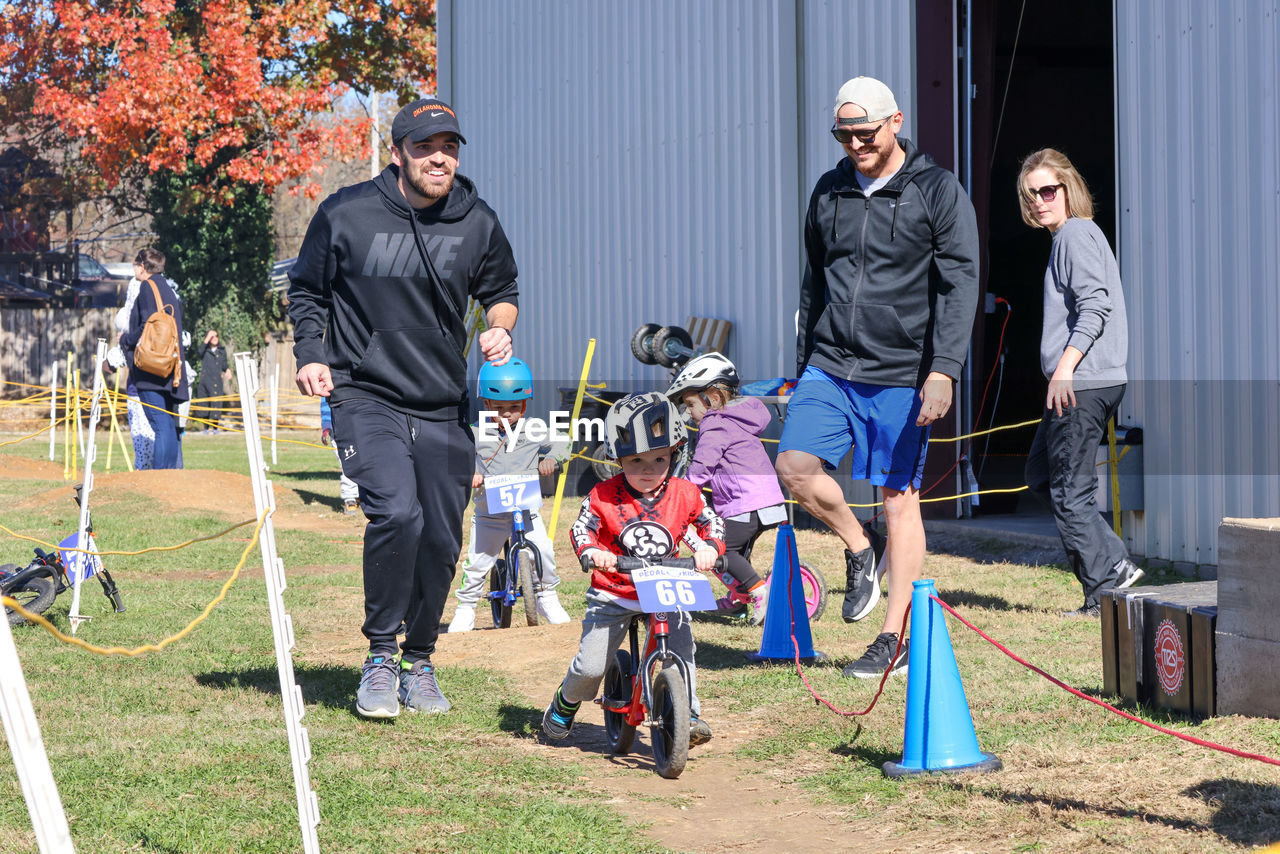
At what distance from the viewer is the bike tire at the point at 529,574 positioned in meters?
7.83

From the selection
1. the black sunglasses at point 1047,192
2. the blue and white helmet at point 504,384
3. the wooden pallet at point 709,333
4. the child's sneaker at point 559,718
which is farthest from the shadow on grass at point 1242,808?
the wooden pallet at point 709,333

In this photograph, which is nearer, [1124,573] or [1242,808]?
→ [1242,808]

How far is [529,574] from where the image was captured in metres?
7.84

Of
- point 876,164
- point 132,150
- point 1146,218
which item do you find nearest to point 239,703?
point 876,164

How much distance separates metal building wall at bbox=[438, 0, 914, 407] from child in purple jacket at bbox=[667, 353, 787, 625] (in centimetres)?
444

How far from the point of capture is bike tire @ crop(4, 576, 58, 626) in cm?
748

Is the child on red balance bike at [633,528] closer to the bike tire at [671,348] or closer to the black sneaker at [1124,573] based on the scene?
the black sneaker at [1124,573]

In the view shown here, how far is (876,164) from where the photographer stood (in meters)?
6.00

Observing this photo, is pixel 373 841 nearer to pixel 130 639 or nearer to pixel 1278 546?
pixel 1278 546

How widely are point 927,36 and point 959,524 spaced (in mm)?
3840

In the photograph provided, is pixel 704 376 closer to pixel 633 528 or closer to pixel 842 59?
pixel 633 528

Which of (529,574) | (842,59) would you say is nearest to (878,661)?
(529,574)

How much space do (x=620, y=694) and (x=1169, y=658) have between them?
1.96 m

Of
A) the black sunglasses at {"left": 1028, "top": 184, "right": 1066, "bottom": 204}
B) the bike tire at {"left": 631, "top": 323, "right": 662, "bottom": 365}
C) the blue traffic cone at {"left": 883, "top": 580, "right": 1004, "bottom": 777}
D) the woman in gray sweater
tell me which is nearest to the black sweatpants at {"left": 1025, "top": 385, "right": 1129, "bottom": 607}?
the woman in gray sweater
